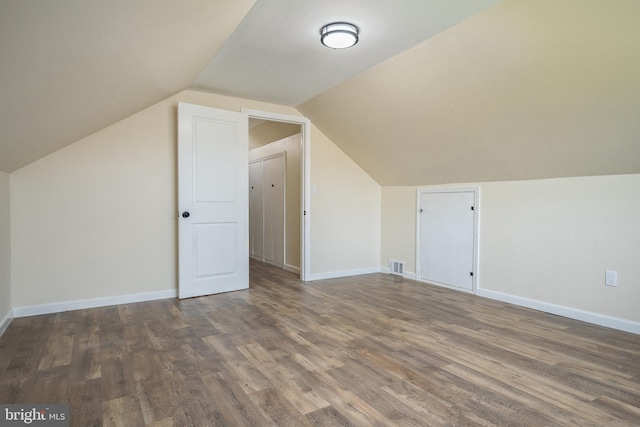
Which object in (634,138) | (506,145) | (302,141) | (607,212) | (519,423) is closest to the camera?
(519,423)

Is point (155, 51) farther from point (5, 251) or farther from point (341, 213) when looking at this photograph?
point (341, 213)

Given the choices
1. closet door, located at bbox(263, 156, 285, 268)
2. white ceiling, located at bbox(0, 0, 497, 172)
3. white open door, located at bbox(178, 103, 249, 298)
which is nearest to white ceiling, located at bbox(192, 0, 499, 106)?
white ceiling, located at bbox(0, 0, 497, 172)

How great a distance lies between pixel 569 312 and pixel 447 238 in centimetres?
136

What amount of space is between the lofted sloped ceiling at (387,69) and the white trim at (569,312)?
1151 millimetres

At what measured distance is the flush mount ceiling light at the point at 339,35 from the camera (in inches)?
92.8

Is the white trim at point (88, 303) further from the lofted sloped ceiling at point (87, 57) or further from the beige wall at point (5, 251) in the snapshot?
the lofted sloped ceiling at point (87, 57)

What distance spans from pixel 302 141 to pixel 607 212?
124 inches

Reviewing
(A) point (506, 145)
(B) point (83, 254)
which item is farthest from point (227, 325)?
(A) point (506, 145)

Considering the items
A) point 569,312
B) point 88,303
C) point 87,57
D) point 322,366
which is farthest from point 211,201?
point 569,312

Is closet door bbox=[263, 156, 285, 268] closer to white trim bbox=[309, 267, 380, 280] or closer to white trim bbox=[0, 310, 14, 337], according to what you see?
white trim bbox=[309, 267, 380, 280]

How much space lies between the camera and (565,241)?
10.0 feet

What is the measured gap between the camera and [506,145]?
10.1ft

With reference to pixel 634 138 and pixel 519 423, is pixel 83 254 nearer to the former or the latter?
pixel 519 423

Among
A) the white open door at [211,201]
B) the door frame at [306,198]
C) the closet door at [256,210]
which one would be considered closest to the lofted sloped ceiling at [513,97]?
the door frame at [306,198]
